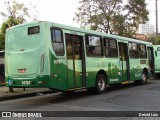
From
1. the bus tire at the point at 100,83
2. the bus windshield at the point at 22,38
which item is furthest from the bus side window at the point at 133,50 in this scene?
the bus windshield at the point at 22,38

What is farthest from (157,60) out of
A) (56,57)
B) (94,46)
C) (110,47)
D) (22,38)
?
(22,38)

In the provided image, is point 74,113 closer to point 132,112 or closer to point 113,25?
point 132,112

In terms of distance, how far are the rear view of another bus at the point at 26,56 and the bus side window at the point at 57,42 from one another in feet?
1.60

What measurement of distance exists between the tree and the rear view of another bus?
20.1 metres

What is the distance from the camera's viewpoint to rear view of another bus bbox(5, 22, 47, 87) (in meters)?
12.1

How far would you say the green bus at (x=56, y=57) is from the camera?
12164 mm

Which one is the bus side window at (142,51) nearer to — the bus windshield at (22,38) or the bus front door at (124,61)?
the bus front door at (124,61)

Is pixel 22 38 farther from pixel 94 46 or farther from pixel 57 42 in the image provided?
pixel 94 46

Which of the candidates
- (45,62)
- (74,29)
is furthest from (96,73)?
(45,62)

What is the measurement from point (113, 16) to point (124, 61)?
588 inches

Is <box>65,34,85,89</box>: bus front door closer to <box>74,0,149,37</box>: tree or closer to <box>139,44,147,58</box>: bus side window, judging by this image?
<box>139,44,147,58</box>: bus side window

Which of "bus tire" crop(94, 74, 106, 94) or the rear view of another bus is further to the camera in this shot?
"bus tire" crop(94, 74, 106, 94)

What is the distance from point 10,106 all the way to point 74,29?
4186mm

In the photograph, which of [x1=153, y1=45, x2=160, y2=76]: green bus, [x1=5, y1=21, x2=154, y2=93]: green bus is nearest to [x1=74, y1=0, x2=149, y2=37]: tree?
[x1=153, y1=45, x2=160, y2=76]: green bus
